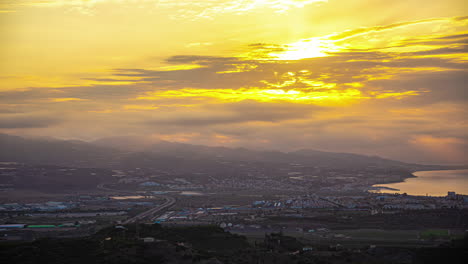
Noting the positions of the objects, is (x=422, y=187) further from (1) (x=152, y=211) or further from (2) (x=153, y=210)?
(1) (x=152, y=211)

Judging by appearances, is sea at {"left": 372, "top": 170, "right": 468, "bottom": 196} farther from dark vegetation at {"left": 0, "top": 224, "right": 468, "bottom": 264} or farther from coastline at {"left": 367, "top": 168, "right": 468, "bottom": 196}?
dark vegetation at {"left": 0, "top": 224, "right": 468, "bottom": 264}

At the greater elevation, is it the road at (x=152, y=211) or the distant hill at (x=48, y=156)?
the distant hill at (x=48, y=156)

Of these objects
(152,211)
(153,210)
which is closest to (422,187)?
(153,210)

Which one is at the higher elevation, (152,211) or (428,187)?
(152,211)

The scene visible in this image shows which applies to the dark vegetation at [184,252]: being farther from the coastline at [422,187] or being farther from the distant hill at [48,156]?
the distant hill at [48,156]

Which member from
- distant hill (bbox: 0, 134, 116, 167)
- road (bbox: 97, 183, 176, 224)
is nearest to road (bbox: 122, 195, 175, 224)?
road (bbox: 97, 183, 176, 224)

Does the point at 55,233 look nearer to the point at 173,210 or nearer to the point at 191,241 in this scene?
the point at 191,241

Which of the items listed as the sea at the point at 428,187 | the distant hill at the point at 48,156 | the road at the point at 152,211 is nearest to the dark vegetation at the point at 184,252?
the road at the point at 152,211

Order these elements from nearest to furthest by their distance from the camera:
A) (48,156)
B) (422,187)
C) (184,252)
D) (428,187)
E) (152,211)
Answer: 1. (184,252)
2. (152,211)
3. (422,187)
4. (428,187)
5. (48,156)
